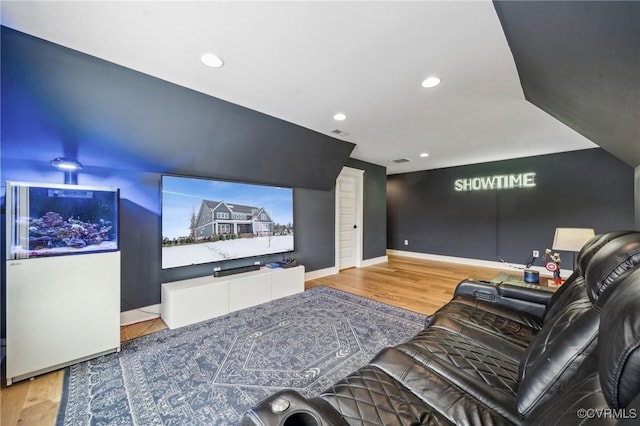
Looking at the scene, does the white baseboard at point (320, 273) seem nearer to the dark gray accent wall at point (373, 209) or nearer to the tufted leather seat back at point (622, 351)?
the dark gray accent wall at point (373, 209)

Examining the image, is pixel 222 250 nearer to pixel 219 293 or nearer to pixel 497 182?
pixel 219 293

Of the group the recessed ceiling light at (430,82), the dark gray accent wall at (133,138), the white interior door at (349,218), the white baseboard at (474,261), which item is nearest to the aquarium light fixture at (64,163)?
the dark gray accent wall at (133,138)

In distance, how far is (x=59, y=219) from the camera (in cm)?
203

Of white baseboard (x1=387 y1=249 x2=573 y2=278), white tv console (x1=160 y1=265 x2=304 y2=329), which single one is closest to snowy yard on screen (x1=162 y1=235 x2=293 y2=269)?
white tv console (x1=160 y1=265 x2=304 y2=329)

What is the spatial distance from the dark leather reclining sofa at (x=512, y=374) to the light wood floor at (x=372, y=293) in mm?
1681

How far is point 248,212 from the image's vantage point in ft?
11.6

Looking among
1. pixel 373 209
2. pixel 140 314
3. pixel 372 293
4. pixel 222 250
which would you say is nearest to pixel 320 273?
pixel 372 293

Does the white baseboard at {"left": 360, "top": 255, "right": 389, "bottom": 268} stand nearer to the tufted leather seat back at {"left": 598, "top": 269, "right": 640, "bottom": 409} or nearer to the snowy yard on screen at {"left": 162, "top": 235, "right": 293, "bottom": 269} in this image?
the snowy yard on screen at {"left": 162, "top": 235, "right": 293, "bottom": 269}

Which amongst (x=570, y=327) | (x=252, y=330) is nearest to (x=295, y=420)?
(x=570, y=327)

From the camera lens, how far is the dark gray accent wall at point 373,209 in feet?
18.3

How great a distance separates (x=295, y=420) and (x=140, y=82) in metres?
2.72

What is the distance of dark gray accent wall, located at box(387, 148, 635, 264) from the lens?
4.32m

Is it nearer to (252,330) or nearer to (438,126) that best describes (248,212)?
(252,330)

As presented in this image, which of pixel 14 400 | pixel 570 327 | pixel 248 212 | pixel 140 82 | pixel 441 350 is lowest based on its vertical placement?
pixel 14 400
